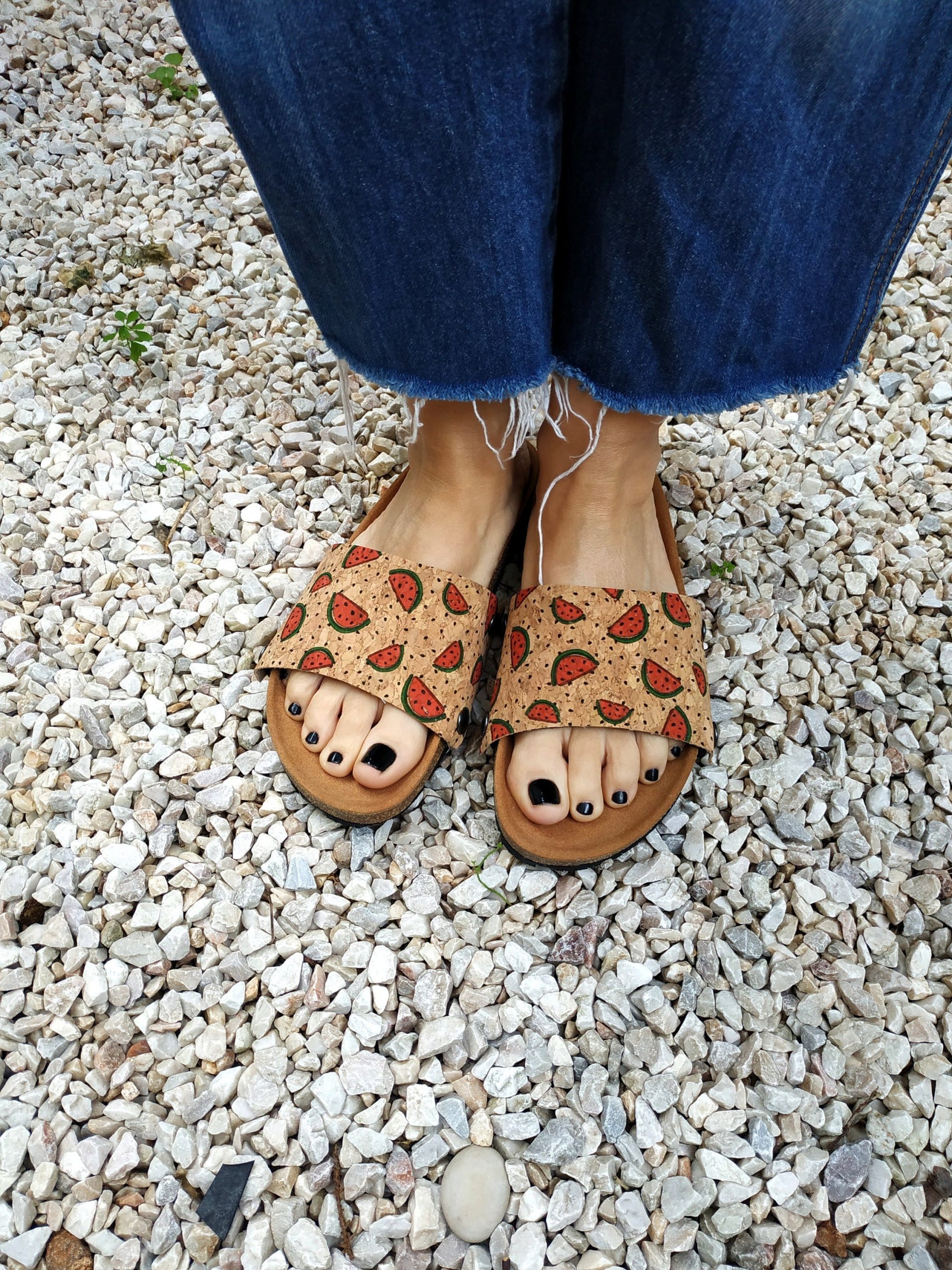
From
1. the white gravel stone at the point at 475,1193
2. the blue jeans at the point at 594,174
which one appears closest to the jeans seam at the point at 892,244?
the blue jeans at the point at 594,174

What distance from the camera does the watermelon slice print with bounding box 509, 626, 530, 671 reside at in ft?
3.62

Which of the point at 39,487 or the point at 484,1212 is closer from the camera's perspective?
the point at 484,1212

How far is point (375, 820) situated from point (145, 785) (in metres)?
0.30

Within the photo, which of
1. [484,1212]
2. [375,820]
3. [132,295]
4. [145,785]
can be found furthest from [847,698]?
[132,295]

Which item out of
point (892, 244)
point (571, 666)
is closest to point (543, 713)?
point (571, 666)

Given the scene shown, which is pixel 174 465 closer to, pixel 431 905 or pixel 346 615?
pixel 346 615

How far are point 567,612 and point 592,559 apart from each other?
8cm

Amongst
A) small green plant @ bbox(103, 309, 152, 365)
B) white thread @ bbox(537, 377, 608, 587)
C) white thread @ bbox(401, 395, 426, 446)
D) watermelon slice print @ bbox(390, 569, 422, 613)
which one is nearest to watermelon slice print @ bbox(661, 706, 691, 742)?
white thread @ bbox(537, 377, 608, 587)

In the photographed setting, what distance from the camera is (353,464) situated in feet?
4.71

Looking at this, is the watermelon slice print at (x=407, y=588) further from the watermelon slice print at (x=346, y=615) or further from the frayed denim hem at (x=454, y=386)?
the frayed denim hem at (x=454, y=386)

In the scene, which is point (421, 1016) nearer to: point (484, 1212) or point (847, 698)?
point (484, 1212)

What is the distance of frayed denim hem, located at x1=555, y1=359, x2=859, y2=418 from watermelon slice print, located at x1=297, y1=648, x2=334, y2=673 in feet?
1.39

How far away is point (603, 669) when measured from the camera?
1.07 metres

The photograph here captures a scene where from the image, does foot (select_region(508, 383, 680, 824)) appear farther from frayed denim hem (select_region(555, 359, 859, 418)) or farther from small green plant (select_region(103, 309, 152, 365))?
small green plant (select_region(103, 309, 152, 365))
